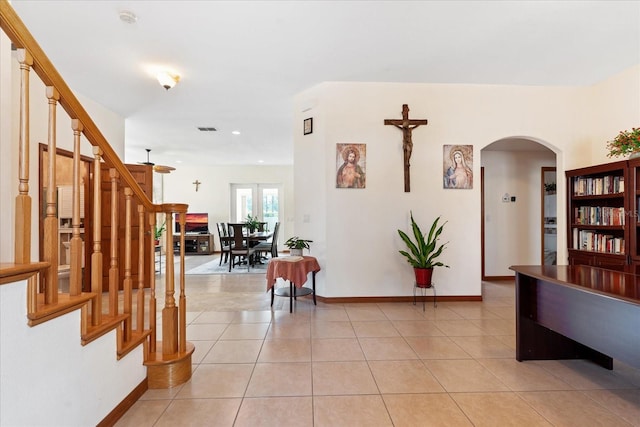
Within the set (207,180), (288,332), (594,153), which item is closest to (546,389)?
(288,332)

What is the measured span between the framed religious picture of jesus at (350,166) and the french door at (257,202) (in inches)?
232

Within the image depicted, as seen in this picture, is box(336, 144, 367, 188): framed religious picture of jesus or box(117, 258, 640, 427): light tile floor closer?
box(117, 258, 640, 427): light tile floor

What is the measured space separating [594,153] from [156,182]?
9994mm

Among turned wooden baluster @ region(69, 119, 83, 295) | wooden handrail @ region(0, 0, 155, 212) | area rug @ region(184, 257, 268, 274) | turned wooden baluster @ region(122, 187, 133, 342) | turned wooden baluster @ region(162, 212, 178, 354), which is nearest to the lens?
wooden handrail @ region(0, 0, 155, 212)

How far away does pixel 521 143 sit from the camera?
4824 mm

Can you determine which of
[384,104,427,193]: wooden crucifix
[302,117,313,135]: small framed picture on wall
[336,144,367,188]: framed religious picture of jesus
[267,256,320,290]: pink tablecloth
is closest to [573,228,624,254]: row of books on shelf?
[384,104,427,193]: wooden crucifix

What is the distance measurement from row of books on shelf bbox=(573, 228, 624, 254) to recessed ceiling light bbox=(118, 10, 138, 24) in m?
5.19

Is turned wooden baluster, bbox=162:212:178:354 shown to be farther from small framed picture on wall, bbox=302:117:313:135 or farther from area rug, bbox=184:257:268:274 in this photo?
area rug, bbox=184:257:268:274

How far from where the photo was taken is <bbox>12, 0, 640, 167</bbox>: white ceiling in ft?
8.10

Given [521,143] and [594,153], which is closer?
[594,153]

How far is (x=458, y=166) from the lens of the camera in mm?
3928

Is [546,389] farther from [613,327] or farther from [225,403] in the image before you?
[225,403]

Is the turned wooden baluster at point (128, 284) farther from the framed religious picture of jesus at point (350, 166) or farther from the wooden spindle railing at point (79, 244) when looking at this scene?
the framed religious picture of jesus at point (350, 166)

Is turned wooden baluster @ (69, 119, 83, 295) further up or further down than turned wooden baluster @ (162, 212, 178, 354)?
further up
